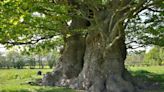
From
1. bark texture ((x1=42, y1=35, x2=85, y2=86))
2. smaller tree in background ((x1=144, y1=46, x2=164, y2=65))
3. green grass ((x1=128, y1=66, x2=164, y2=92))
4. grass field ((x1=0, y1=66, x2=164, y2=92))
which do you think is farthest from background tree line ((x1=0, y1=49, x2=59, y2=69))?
bark texture ((x1=42, y1=35, x2=85, y2=86))

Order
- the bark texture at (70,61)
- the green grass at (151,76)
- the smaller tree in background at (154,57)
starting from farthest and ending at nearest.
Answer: the smaller tree in background at (154,57) → the green grass at (151,76) → the bark texture at (70,61)

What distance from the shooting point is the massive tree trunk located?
17719 mm

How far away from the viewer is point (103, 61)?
63.8 ft

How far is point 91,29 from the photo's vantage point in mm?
18438

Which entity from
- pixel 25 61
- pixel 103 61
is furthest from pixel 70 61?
pixel 25 61

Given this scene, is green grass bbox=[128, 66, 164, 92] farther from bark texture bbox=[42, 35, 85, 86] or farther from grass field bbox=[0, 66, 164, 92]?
bark texture bbox=[42, 35, 85, 86]

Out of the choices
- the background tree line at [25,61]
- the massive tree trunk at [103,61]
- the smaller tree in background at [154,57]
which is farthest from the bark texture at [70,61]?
the smaller tree in background at [154,57]

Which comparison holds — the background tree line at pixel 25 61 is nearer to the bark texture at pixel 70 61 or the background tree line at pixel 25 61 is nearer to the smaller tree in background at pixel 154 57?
the smaller tree in background at pixel 154 57

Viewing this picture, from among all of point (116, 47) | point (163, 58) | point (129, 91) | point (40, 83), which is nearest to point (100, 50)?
point (116, 47)

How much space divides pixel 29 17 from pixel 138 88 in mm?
8521

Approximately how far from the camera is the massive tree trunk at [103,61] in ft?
58.1

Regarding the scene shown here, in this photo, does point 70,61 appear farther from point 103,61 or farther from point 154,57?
point 154,57

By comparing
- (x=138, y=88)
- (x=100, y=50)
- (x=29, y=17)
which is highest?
(x=29, y=17)

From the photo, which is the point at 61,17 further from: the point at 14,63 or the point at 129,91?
the point at 14,63
